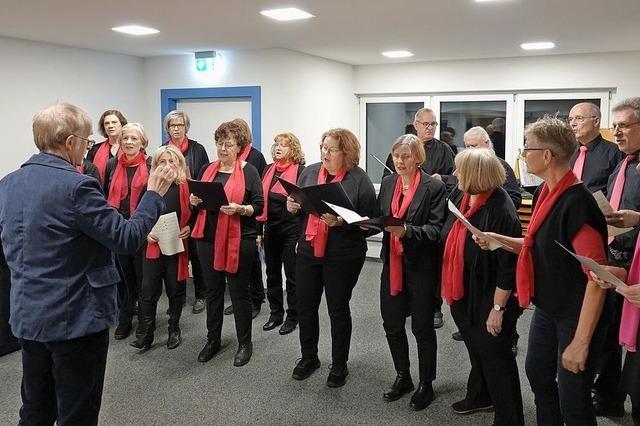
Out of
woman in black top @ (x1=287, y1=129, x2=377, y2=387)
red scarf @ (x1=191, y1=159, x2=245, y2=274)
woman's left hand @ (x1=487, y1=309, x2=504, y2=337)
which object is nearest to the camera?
woman's left hand @ (x1=487, y1=309, x2=504, y2=337)

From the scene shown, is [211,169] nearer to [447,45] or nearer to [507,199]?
[507,199]

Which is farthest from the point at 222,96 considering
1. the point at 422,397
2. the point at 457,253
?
the point at 457,253

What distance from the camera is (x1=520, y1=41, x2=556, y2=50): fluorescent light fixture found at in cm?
578

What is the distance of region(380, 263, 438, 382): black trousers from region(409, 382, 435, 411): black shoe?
41 millimetres

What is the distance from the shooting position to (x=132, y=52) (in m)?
6.47

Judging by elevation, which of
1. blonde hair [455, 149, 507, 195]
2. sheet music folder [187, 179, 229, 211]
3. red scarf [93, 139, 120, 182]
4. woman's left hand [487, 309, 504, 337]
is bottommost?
woman's left hand [487, 309, 504, 337]

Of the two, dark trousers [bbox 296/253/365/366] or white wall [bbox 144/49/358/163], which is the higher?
white wall [bbox 144/49/358/163]

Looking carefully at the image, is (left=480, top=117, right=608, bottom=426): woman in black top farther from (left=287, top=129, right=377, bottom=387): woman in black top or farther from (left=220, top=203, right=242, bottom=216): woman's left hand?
(left=220, top=203, right=242, bottom=216): woman's left hand

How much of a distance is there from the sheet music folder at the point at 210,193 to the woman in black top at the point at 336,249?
0.50 meters

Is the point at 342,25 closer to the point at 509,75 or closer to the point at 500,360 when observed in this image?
the point at 509,75

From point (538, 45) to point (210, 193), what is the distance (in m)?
4.19

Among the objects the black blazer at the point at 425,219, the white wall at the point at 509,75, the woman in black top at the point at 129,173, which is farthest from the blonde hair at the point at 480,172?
the white wall at the point at 509,75

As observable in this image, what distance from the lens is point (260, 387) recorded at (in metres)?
3.25

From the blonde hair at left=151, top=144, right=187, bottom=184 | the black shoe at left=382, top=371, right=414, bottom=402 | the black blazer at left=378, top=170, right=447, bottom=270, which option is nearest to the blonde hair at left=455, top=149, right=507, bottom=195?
the black blazer at left=378, top=170, right=447, bottom=270
